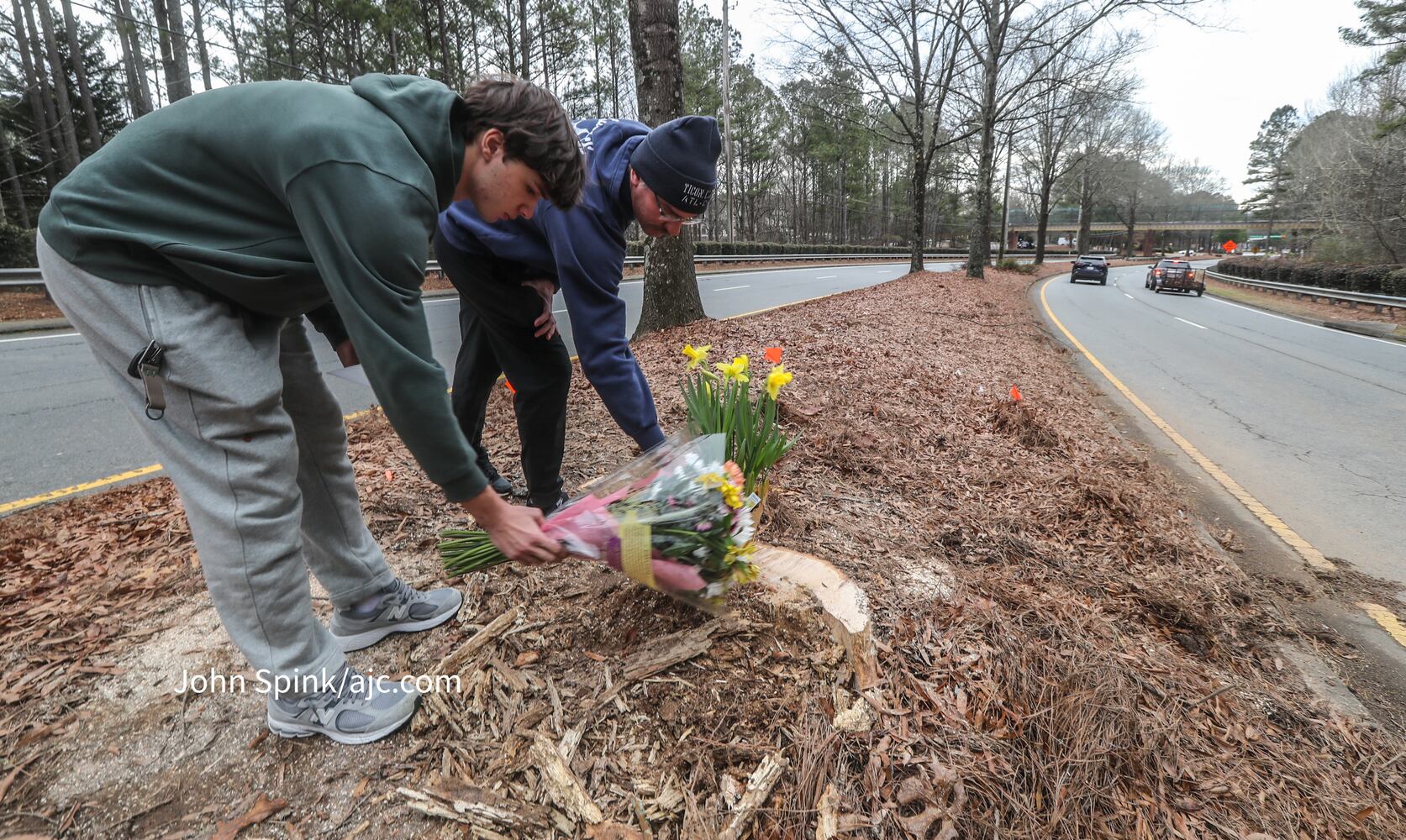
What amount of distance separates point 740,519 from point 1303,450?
5.94 metres

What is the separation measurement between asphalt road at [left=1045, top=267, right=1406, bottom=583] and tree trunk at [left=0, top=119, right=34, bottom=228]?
85.7ft

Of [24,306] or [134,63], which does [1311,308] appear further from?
[134,63]

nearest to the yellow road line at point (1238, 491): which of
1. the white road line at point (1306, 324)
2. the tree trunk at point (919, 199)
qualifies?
the white road line at point (1306, 324)

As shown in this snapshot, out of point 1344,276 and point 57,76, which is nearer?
point 57,76

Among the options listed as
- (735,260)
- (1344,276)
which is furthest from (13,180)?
(1344,276)

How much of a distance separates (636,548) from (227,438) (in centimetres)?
96

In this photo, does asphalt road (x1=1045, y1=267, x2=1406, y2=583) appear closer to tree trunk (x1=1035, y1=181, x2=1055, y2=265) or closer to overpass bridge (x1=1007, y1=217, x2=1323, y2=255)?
tree trunk (x1=1035, y1=181, x2=1055, y2=265)

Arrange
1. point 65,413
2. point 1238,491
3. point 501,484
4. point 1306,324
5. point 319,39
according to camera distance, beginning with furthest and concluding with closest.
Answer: point 319,39 → point 1306,324 → point 65,413 → point 1238,491 → point 501,484

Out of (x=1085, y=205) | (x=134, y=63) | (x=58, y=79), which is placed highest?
(x=134, y=63)

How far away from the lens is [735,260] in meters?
28.4

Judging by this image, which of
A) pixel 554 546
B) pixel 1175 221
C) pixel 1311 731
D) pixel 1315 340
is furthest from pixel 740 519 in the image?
pixel 1175 221

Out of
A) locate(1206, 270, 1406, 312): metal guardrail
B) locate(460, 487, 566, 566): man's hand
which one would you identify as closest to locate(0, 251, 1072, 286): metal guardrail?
locate(460, 487, 566, 566): man's hand

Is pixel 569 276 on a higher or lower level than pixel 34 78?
lower

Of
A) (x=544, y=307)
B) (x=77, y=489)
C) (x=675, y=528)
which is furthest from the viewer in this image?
(x=77, y=489)
